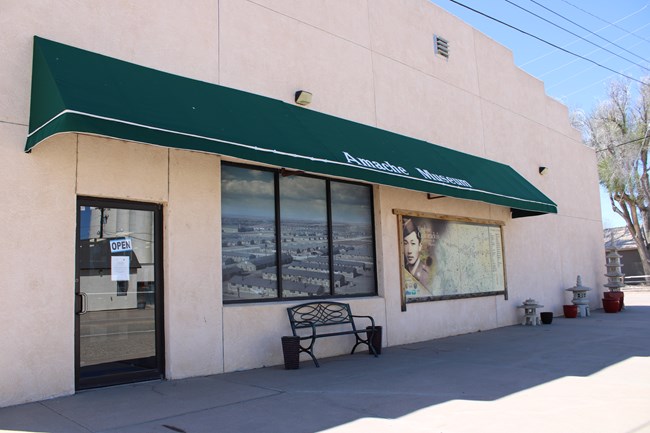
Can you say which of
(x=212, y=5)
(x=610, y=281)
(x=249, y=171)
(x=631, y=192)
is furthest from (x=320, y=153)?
(x=631, y=192)

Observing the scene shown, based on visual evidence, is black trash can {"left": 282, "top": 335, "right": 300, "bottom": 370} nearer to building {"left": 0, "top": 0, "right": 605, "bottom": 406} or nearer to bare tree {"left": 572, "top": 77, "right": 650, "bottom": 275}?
building {"left": 0, "top": 0, "right": 605, "bottom": 406}

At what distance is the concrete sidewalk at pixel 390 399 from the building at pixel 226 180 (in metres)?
0.74

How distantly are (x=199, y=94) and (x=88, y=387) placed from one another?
3.99m

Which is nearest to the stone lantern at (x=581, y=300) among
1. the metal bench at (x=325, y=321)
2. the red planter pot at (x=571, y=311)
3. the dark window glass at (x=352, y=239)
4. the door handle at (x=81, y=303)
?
the red planter pot at (x=571, y=311)

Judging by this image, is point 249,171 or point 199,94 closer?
point 199,94

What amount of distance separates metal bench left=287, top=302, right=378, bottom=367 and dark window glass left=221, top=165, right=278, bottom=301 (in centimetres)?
58

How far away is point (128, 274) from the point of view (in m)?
7.30

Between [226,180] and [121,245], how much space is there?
6.53 feet

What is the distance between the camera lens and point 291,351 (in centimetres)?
814

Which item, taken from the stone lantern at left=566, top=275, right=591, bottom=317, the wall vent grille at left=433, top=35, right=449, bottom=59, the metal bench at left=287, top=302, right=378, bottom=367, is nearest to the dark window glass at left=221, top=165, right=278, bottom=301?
the metal bench at left=287, top=302, right=378, bottom=367

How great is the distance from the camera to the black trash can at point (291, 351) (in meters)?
8.13

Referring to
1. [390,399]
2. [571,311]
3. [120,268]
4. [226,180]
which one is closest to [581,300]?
[571,311]

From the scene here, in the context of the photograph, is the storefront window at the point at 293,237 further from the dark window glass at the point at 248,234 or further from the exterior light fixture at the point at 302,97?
the exterior light fixture at the point at 302,97

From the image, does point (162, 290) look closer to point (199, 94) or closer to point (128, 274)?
point (128, 274)
